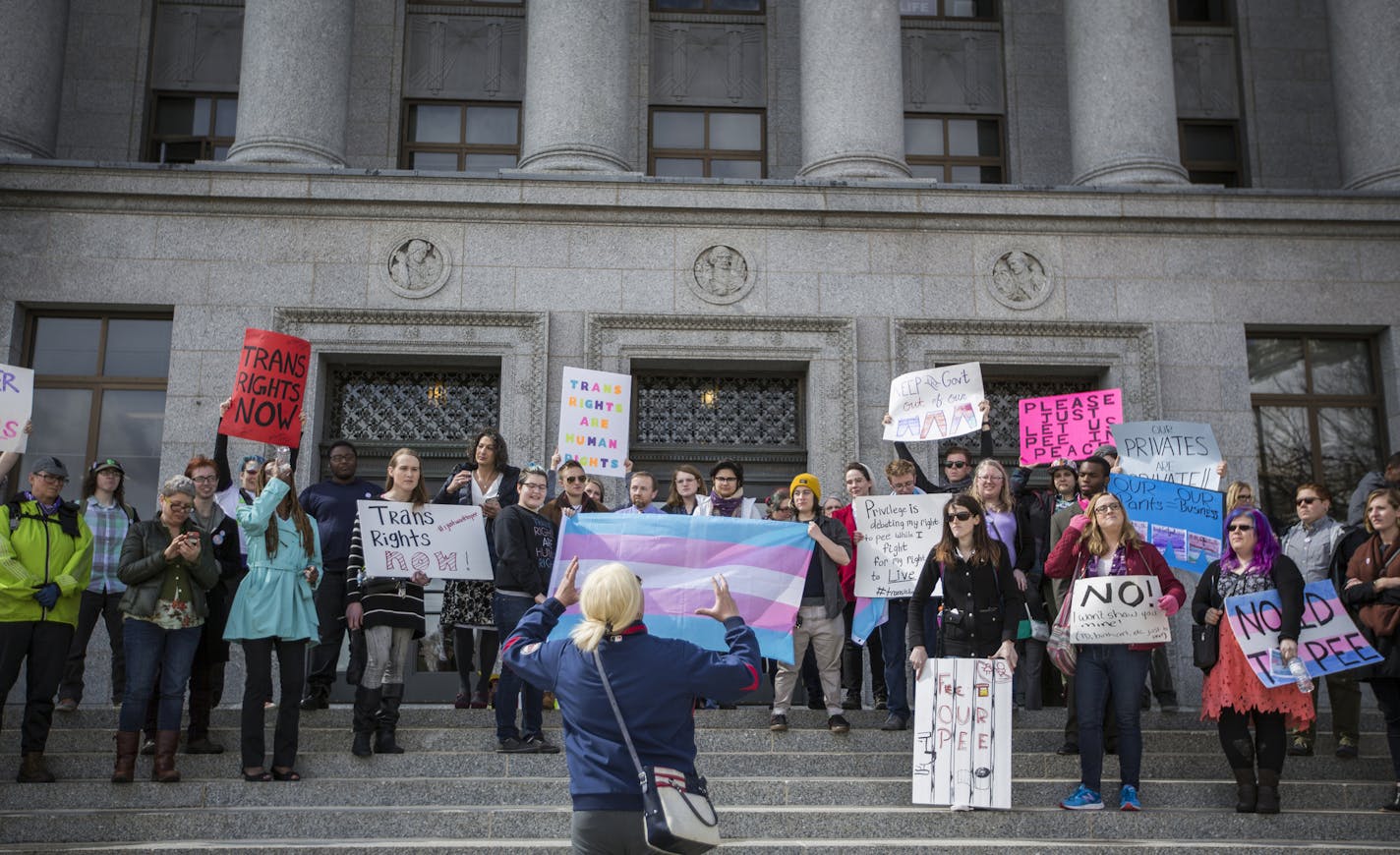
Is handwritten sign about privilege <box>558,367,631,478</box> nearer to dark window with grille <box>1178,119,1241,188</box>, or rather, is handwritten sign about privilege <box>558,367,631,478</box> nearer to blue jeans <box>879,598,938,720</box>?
blue jeans <box>879,598,938,720</box>

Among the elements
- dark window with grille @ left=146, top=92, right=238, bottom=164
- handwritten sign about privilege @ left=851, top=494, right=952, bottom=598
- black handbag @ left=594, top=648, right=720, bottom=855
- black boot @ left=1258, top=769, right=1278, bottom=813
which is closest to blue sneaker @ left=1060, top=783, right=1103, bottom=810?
black boot @ left=1258, top=769, right=1278, bottom=813

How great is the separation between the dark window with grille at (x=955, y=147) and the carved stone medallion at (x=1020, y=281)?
2.77 meters

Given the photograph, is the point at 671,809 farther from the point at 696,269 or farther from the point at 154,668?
the point at 696,269

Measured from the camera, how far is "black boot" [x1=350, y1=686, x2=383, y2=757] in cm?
1007

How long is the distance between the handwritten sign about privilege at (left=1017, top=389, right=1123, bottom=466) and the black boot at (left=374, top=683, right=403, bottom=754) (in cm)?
715

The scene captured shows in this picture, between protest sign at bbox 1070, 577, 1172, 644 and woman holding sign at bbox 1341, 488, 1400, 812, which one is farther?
woman holding sign at bbox 1341, 488, 1400, 812

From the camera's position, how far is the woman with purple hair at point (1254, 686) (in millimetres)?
9422

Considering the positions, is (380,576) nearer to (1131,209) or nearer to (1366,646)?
(1366,646)

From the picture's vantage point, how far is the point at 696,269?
16.4 m

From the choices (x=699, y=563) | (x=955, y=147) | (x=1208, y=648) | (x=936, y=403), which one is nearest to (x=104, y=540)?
(x=699, y=563)

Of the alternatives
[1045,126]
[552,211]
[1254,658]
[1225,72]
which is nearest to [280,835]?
[1254,658]

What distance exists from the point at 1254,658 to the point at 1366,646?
0.89 m

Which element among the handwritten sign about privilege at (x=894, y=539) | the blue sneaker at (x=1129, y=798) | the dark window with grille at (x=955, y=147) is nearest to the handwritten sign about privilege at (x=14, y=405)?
the handwritten sign about privilege at (x=894, y=539)

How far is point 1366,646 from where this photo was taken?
381 inches
